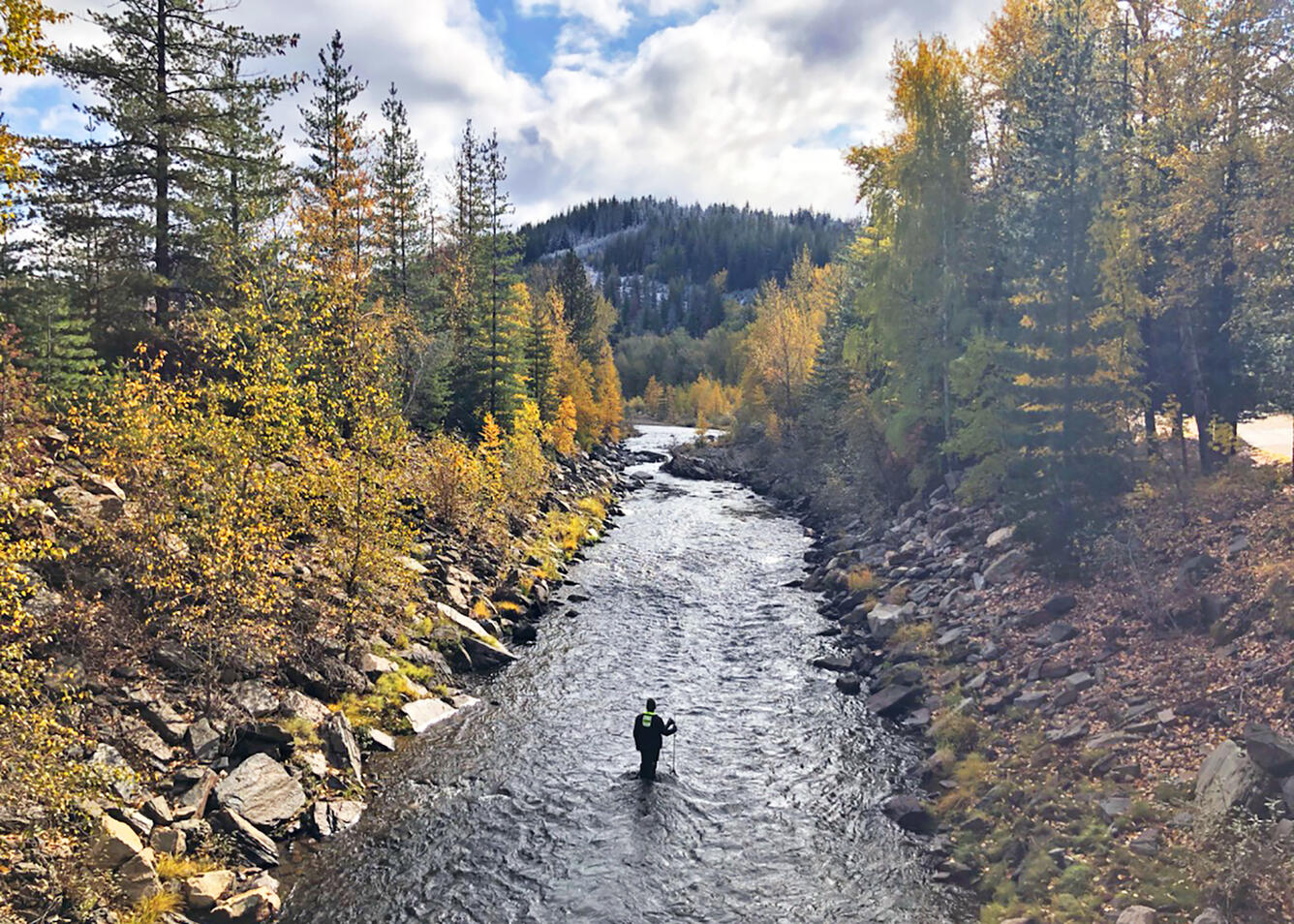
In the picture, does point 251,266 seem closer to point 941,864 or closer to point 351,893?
point 351,893

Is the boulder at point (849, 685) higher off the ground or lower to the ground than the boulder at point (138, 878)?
lower

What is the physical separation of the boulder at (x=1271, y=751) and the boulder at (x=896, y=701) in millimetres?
8571

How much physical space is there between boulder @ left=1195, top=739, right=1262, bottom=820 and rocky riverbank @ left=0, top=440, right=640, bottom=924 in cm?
1578

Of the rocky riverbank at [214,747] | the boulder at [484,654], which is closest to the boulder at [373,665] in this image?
the rocky riverbank at [214,747]

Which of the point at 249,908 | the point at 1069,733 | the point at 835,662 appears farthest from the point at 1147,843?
the point at 249,908

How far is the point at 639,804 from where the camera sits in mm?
15641

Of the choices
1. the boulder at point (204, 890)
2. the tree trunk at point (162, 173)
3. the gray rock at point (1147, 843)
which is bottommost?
the boulder at point (204, 890)

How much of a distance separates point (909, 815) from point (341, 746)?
1274 centimetres

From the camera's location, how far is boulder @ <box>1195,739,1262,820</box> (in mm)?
11328

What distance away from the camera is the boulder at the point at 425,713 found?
18.7 meters

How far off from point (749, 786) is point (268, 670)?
11927mm

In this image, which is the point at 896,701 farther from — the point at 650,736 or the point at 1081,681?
the point at 650,736

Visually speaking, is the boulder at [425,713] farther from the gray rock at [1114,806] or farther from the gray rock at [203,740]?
the gray rock at [1114,806]

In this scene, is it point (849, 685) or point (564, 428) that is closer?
point (849, 685)
